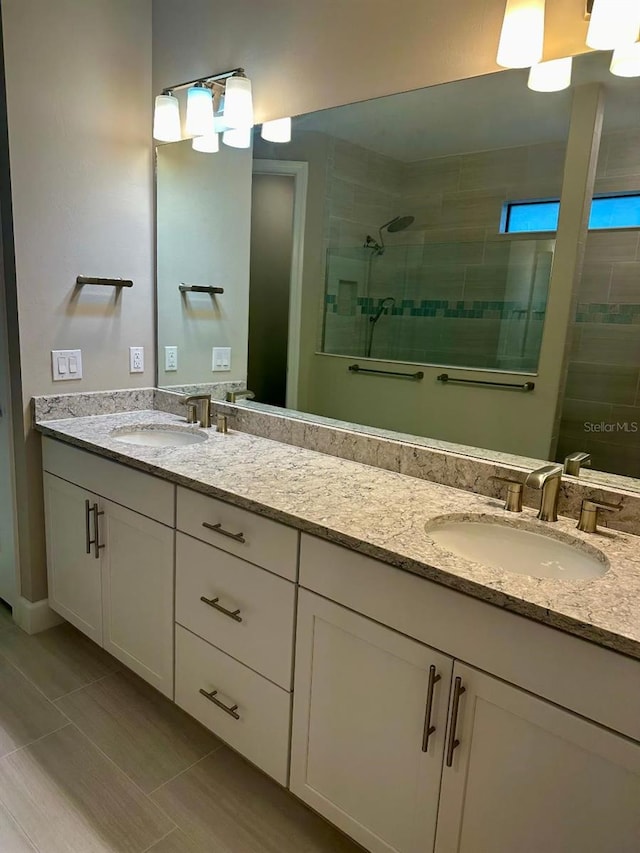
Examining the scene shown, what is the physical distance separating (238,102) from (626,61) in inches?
48.0

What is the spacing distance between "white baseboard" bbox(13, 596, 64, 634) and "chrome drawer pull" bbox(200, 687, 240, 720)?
1042mm

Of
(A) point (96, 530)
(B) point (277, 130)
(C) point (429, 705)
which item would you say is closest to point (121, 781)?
(A) point (96, 530)

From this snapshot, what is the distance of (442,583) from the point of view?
1.10m

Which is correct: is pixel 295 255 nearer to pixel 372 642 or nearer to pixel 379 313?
pixel 379 313

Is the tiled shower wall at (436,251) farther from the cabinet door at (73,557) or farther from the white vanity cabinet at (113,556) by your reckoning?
the cabinet door at (73,557)

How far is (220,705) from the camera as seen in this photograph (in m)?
1.61

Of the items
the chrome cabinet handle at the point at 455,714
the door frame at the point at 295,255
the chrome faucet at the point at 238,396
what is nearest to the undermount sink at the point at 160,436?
the chrome faucet at the point at 238,396

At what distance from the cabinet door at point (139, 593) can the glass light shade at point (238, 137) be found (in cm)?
140

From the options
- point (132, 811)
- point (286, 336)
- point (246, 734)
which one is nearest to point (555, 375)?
point (286, 336)

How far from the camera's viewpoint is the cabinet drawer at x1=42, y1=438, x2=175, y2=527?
1.73 metres

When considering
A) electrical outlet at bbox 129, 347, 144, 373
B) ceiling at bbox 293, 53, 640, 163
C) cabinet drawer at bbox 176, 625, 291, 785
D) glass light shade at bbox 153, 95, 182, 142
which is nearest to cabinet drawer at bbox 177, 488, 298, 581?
cabinet drawer at bbox 176, 625, 291, 785

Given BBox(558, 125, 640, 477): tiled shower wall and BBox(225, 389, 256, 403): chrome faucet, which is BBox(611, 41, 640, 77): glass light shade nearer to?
BBox(558, 125, 640, 477): tiled shower wall

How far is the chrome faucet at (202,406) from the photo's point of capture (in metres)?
2.25

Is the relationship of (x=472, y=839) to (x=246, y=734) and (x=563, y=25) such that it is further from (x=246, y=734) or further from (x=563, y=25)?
(x=563, y=25)
